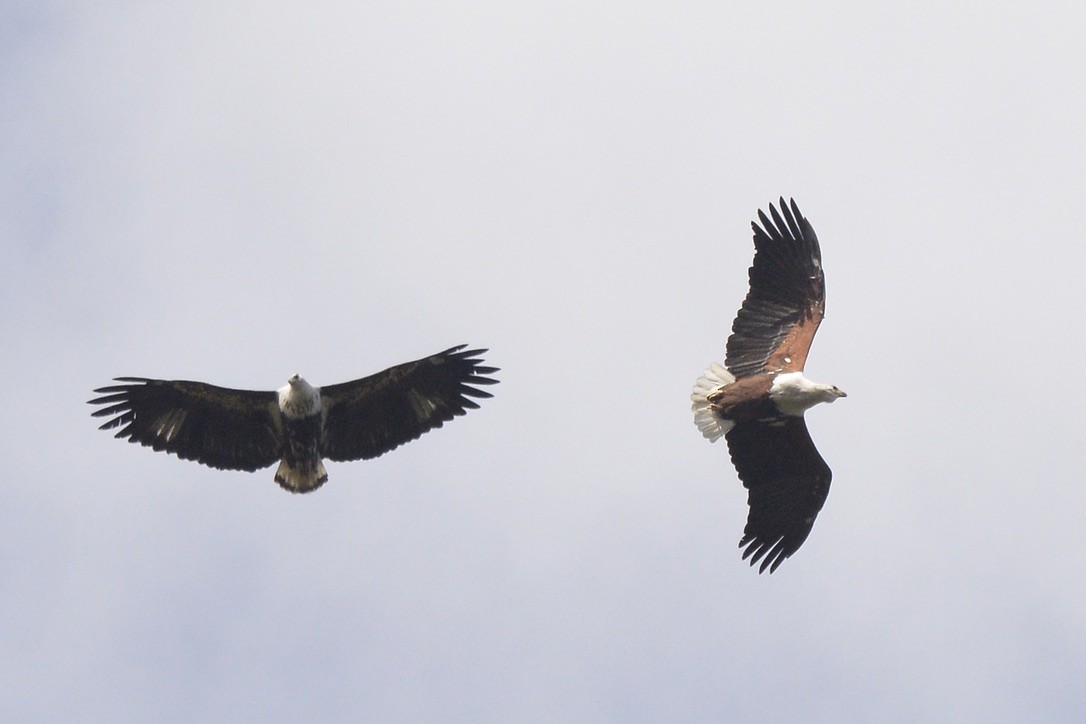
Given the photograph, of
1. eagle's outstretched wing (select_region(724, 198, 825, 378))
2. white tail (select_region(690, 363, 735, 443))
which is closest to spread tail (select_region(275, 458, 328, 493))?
white tail (select_region(690, 363, 735, 443))

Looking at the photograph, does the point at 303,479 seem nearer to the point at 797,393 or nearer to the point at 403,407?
the point at 403,407

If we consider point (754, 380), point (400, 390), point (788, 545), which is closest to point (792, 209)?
point (754, 380)

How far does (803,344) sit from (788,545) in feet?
7.08

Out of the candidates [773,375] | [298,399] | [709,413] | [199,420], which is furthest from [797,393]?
[199,420]

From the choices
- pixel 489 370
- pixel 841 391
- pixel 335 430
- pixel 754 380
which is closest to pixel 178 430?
pixel 335 430

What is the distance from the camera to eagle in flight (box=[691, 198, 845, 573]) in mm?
14555

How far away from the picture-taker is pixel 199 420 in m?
14.1

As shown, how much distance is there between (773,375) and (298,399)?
190 inches

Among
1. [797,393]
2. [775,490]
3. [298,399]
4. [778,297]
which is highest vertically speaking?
[778,297]

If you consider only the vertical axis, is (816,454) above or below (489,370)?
below

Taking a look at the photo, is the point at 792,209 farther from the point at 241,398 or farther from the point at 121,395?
the point at 121,395

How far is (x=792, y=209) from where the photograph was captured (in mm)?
14961

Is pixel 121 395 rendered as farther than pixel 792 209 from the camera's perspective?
No

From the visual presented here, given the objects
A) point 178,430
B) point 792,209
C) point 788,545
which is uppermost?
point 792,209
